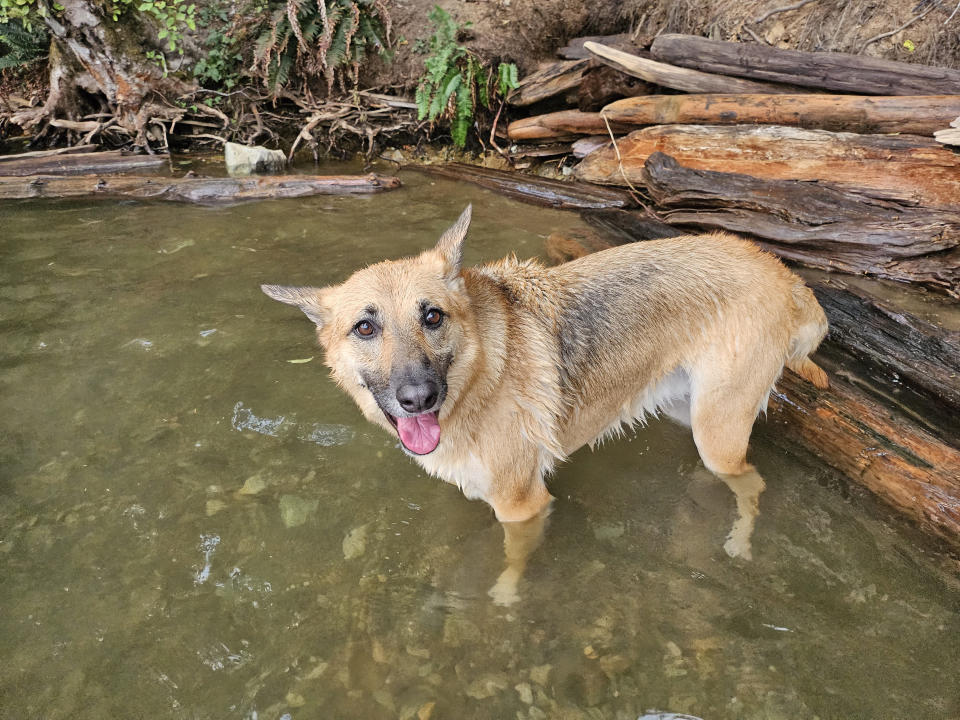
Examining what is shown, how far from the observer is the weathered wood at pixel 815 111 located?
641 cm

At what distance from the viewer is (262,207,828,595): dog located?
3299 millimetres

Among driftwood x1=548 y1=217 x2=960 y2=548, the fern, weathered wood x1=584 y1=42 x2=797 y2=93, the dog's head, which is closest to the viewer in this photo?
the dog's head

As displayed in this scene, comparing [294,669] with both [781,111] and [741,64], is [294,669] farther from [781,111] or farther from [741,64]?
[741,64]

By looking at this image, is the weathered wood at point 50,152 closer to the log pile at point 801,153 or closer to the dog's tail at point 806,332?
the log pile at point 801,153

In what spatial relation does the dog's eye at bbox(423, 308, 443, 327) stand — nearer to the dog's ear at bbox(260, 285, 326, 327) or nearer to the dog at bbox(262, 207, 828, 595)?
the dog at bbox(262, 207, 828, 595)

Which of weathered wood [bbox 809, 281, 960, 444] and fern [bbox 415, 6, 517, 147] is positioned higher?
fern [bbox 415, 6, 517, 147]

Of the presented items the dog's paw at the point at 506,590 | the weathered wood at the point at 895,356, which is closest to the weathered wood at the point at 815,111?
the weathered wood at the point at 895,356

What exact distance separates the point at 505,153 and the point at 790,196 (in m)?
5.45

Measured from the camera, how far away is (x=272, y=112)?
11.7 metres

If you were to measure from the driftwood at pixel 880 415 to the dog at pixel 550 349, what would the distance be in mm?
283

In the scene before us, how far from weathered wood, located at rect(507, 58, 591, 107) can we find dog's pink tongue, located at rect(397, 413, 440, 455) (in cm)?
775

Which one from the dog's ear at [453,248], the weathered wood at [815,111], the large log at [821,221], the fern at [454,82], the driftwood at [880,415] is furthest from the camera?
the fern at [454,82]

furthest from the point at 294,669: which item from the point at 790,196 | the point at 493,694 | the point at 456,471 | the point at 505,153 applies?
the point at 505,153

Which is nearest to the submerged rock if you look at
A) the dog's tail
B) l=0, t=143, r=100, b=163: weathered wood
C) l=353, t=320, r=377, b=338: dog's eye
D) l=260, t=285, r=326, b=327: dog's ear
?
l=0, t=143, r=100, b=163: weathered wood
